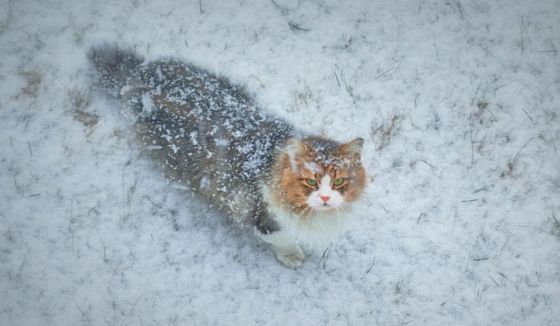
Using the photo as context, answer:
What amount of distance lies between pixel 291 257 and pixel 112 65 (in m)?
2.90

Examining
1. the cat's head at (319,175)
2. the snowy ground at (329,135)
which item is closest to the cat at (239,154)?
the cat's head at (319,175)

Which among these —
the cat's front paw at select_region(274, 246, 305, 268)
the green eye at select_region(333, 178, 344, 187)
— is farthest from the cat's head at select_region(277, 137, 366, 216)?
the cat's front paw at select_region(274, 246, 305, 268)

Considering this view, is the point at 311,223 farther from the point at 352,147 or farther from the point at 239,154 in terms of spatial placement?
the point at 239,154

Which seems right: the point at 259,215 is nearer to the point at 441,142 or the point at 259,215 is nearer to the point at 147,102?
the point at 147,102

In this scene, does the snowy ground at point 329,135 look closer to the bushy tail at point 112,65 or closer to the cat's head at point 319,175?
the bushy tail at point 112,65

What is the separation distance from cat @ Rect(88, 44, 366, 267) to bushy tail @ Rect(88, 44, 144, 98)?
1 cm

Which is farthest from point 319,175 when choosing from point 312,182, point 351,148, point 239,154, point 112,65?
point 112,65

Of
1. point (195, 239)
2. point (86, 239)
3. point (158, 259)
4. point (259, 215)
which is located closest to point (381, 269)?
point (259, 215)

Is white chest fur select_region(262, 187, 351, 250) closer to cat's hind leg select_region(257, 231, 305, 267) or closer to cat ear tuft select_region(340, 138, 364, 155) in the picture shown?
cat's hind leg select_region(257, 231, 305, 267)

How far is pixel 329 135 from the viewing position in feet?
13.6

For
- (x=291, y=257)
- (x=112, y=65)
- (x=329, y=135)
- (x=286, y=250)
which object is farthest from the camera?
(x=329, y=135)

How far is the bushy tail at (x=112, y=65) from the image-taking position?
3949mm

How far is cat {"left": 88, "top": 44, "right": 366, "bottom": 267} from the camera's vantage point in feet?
9.26

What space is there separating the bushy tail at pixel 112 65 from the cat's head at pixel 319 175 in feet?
7.17
